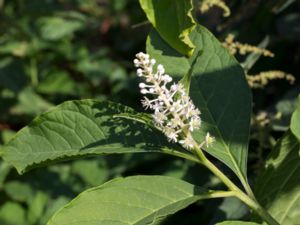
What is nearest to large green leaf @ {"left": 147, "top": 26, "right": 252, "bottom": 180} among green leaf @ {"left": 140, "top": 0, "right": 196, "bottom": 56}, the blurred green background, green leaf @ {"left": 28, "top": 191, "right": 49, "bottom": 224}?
green leaf @ {"left": 140, "top": 0, "right": 196, "bottom": 56}

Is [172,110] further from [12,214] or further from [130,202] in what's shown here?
[12,214]

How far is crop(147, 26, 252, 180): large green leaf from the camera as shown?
3.98 feet

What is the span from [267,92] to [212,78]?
2.83 ft

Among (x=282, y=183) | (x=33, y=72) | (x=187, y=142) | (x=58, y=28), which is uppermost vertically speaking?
(x=187, y=142)

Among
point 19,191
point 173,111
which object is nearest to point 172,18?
point 173,111

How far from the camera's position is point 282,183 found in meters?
1.27

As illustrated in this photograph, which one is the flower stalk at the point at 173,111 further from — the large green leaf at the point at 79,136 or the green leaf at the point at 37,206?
the green leaf at the point at 37,206

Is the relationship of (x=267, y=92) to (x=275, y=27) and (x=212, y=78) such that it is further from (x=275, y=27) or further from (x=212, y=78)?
(x=212, y=78)

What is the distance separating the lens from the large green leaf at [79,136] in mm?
1165

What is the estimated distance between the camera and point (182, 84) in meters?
1.09

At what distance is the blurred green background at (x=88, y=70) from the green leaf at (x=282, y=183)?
37 centimetres

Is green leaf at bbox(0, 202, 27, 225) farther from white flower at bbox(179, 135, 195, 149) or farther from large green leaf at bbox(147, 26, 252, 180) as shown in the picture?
white flower at bbox(179, 135, 195, 149)

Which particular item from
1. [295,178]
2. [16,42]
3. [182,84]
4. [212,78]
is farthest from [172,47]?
[16,42]

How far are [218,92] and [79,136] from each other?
0.94 feet
